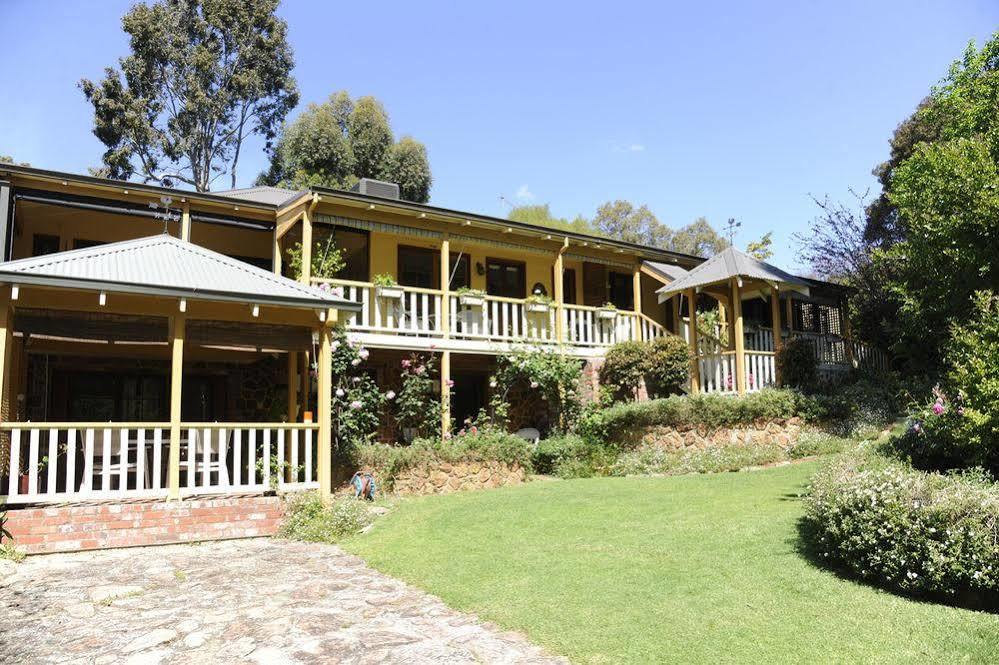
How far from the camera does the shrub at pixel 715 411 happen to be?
1443cm

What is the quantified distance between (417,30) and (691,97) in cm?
670

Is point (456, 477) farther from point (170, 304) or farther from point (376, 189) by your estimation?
point (376, 189)

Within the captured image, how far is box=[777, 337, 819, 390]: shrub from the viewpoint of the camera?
16266 millimetres

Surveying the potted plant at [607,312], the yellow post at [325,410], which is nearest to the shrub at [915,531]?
the yellow post at [325,410]

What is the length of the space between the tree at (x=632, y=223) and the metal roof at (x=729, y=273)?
116ft

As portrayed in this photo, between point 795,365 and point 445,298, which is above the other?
point 445,298

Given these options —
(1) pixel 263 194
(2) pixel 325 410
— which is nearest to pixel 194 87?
(1) pixel 263 194

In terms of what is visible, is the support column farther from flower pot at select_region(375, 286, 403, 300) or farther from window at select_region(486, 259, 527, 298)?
window at select_region(486, 259, 527, 298)

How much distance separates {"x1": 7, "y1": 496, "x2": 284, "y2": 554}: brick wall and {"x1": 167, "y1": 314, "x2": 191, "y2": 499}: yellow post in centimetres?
27

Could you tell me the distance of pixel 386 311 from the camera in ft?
48.6

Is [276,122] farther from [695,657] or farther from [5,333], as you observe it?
[695,657]

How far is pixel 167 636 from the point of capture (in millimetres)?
5594

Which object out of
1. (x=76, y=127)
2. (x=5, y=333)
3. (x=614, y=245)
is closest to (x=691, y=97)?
(x=614, y=245)

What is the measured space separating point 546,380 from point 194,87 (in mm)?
23877
